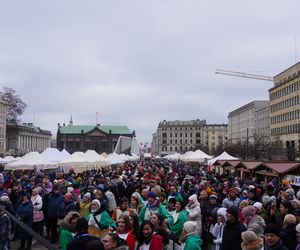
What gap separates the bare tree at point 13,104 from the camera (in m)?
94.9

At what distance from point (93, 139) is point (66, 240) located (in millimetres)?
165521

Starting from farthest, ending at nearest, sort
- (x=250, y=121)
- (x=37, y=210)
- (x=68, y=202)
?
(x=250, y=121) < (x=37, y=210) < (x=68, y=202)

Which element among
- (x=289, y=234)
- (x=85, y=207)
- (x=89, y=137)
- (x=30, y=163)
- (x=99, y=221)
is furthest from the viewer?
(x=89, y=137)

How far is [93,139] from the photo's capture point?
171 meters

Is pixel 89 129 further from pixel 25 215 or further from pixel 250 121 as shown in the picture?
pixel 25 215

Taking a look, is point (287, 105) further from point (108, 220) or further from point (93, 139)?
point (93, 139)

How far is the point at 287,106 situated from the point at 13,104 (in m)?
59.2

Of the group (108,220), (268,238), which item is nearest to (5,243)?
(108,220)

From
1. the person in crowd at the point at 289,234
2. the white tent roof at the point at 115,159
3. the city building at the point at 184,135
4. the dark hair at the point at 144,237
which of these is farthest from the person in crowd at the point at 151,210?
the city building at the point at 184,135

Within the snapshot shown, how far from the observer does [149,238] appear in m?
6.55

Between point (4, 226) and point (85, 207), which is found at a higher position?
point (85, 207)

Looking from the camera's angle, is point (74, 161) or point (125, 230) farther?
point (74, 161)

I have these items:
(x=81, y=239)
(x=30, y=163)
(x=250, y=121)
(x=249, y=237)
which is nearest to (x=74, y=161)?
(x=30, y=163)

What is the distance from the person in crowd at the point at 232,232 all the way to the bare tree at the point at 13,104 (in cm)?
9385
